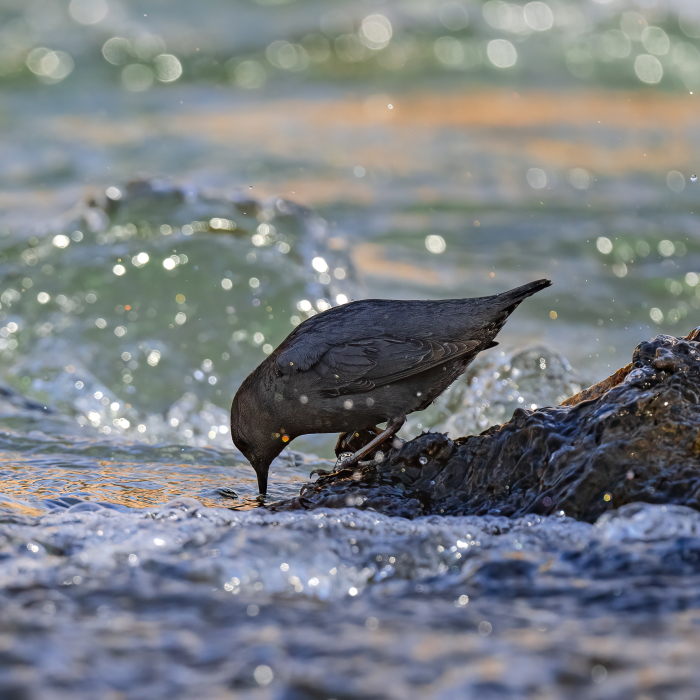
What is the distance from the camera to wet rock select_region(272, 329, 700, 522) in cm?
293

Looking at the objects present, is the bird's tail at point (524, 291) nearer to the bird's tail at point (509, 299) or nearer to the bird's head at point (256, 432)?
the bird's tail at point (509, 299)

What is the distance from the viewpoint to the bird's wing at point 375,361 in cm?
356

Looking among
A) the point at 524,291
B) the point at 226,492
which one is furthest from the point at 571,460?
the point at 226,492

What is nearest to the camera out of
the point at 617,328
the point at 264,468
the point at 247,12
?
the point at 264,468

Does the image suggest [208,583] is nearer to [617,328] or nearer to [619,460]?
[619,460]

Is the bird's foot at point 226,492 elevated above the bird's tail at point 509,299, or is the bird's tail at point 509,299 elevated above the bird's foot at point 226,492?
the bird's tail at point 509,299

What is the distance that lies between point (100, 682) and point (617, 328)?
623 cm

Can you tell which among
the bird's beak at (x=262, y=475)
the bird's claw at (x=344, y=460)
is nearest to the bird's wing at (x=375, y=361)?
the bird's claw at (x=344, y=460)

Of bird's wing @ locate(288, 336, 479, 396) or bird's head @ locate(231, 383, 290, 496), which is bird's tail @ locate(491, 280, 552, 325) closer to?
bird's wing @ locate(288, 336, 479, 396)

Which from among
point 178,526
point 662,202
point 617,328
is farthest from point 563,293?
point 178,526

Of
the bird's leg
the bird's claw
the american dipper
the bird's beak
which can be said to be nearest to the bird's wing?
the american dipper

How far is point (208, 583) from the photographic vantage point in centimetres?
262

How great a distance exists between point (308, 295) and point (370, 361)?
365 centimetres

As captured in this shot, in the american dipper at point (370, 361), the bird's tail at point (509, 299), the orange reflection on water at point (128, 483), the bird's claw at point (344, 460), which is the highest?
the bird's tail at point (509, 299)
